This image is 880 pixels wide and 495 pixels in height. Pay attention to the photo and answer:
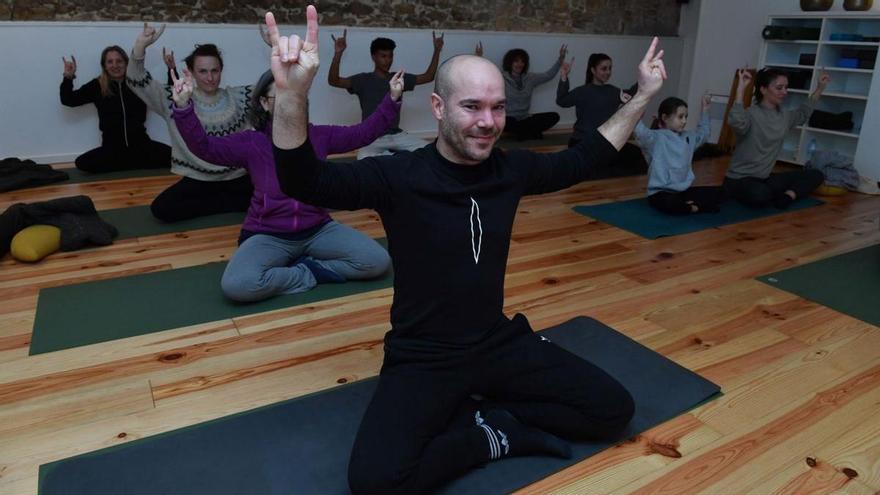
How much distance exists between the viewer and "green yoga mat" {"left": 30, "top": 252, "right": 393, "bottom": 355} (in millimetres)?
2512

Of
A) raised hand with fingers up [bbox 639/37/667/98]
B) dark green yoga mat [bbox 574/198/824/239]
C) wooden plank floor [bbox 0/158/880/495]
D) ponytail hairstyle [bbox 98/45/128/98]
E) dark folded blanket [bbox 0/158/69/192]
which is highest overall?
raised hand with fingers up [bbox 639/37/667/98]

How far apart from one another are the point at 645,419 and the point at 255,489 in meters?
1.16

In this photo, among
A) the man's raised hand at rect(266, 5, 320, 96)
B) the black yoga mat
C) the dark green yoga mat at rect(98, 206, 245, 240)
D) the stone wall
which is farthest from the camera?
the stone wall

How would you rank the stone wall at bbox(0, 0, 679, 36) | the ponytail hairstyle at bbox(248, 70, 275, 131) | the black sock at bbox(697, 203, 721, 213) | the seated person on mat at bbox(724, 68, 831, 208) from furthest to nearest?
1. the stone wall at bbox(0, 0, 679, 36)
2. the seated person on mat at bbox(724, 68, 831, 208)
3. the black sock at bbox(697, 203, 721, 213)
4. the ponytail hairstyle at bbox(248, 70, 275, 131)

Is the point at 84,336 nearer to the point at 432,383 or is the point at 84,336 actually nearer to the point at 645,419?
the point at 432,383

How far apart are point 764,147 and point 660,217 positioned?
1087mm

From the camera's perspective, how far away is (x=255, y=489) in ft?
5.44

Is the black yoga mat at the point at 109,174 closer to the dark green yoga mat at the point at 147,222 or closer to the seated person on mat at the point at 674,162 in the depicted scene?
the dark green yoga mat at the point at 147,222

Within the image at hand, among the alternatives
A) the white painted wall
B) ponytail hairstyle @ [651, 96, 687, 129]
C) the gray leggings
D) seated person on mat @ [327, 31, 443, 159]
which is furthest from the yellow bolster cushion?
ponytail hairstyle @ [651, 96, 687, 129]

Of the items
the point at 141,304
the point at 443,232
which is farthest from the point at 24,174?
the point at 443,232

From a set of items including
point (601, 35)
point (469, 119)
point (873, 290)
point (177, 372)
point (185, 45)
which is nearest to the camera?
point (469, 119)

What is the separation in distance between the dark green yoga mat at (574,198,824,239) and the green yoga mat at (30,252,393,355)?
170cm

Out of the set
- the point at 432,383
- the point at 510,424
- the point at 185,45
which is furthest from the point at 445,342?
the point at 185,45

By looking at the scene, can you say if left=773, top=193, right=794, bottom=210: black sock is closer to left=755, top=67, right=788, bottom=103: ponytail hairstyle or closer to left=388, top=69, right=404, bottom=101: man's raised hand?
left=755, top=67, right=788, bottom=103: ponytail hairstyle
